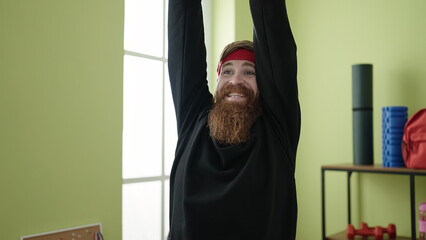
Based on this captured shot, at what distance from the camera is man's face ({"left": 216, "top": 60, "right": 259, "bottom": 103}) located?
1.08 meters

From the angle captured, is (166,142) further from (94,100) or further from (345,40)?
(345,40)

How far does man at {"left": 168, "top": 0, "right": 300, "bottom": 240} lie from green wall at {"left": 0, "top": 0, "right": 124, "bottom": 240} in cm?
59

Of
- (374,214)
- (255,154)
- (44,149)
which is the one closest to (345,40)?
(374,214)

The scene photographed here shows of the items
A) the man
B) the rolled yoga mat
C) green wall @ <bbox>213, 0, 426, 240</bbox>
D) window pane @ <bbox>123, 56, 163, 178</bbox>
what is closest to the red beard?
the man

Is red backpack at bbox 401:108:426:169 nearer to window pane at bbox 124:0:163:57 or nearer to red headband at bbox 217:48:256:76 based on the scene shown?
red headband at bbox 217:48:256:76

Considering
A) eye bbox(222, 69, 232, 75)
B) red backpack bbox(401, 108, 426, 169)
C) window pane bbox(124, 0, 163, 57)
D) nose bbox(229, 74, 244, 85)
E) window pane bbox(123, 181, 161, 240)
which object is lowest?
window pane bbox(123, 181, 161, 240)

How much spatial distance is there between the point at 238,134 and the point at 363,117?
1.20m

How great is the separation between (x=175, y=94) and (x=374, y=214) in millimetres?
1536

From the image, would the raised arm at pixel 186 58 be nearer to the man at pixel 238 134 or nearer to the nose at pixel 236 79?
the man at pixel 238 134

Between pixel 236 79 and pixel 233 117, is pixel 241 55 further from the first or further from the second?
pixel 233 117

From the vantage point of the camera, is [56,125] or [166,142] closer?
[56,125]

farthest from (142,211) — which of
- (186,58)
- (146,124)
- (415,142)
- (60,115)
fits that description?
(415,142)

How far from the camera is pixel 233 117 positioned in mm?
1048

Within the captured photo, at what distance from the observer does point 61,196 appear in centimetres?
153
